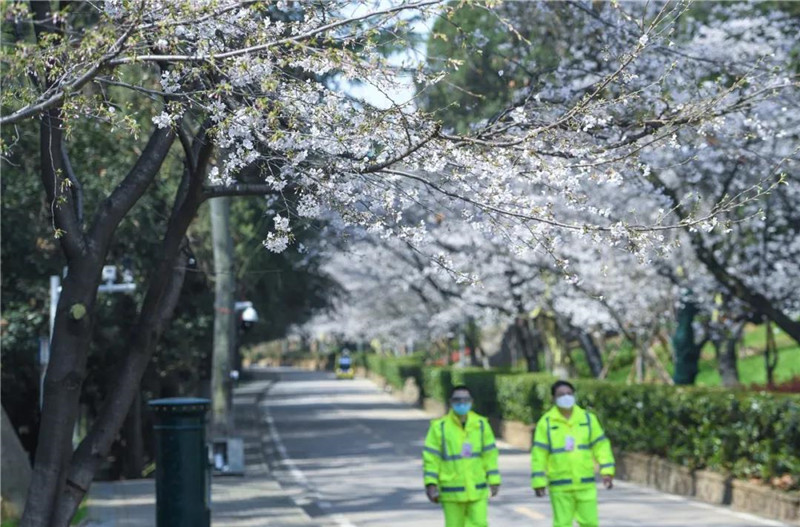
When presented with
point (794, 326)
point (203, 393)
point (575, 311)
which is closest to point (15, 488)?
point (794, 326)

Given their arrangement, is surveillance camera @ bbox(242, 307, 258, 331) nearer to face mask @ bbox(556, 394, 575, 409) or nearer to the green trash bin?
the green trash bin

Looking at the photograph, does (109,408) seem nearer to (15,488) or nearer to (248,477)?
(15,488)

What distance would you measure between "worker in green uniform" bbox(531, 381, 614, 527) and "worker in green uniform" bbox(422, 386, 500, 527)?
458 millimetres

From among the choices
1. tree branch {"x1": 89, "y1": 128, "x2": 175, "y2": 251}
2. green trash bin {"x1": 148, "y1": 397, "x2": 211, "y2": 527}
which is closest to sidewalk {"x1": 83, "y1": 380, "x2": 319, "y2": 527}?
green trash bin {"x1": 148, "y1": 397, "x2": 211, "y2": 527}

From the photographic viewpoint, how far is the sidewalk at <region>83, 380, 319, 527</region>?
15852 mm

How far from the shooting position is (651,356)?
1252 inches

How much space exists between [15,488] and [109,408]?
5785 millimetres

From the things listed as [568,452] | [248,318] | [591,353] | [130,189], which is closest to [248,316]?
[248,318]

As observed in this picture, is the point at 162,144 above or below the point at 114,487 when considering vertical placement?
above

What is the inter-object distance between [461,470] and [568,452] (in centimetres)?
97

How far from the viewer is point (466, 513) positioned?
424 inches

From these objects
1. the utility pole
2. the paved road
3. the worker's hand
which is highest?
the utility pole

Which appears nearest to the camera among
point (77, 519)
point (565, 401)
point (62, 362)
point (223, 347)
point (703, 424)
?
point (62, 362)

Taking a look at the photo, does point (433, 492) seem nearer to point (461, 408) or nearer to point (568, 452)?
point (461, 408)
